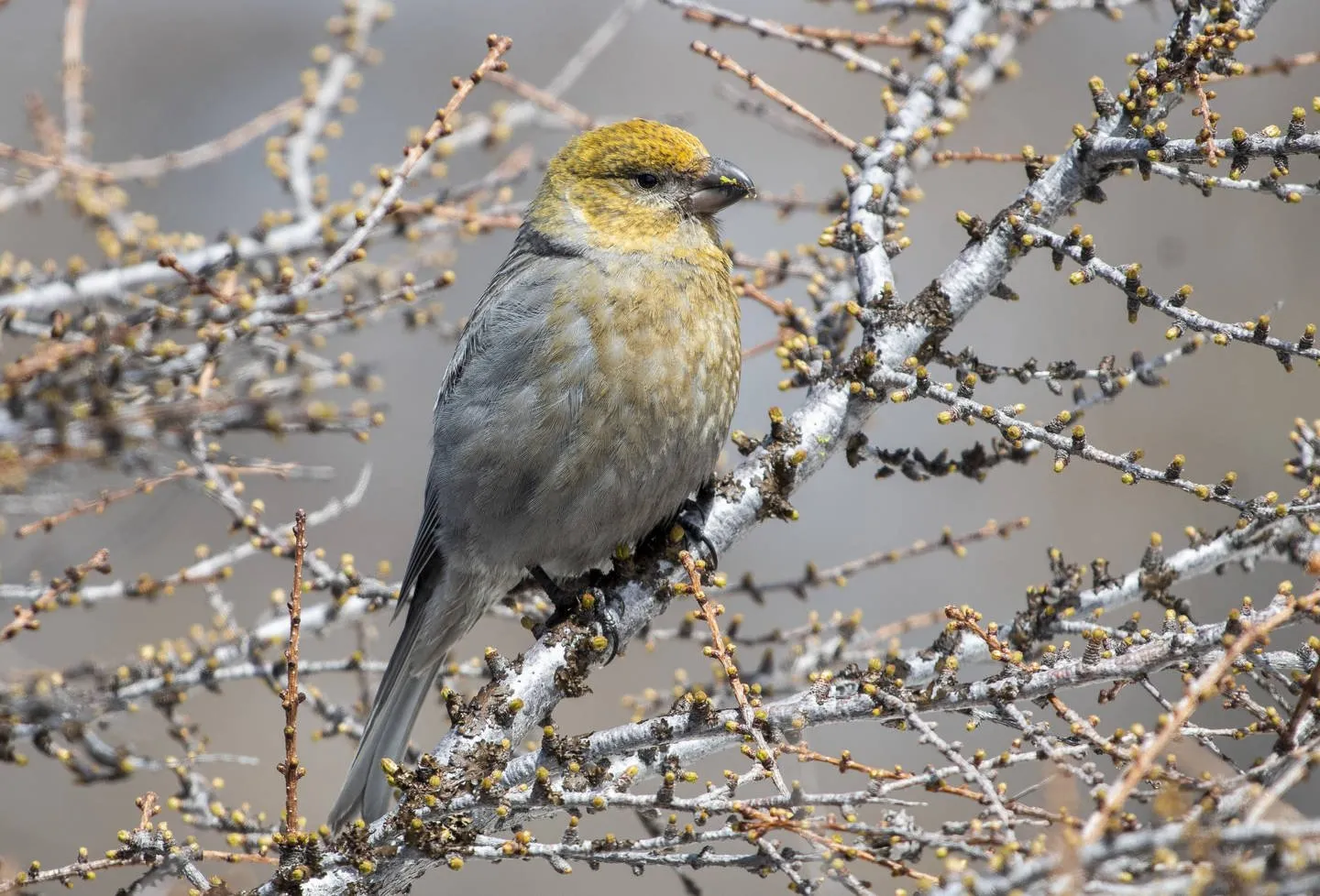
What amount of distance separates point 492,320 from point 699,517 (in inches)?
38.5

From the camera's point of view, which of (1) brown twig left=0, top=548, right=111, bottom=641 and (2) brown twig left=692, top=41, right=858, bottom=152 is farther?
(2) brown twig left=692, top=41, right=858, bottom=152

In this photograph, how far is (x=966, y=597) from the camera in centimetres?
832

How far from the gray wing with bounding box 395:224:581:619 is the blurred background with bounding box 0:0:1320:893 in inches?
117

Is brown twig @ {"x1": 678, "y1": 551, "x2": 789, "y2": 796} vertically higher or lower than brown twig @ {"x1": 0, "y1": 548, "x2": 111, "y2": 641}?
lower

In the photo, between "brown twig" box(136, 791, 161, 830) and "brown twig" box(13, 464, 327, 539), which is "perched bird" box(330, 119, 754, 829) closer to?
"brown twig" box(13, 464, 327, 539)

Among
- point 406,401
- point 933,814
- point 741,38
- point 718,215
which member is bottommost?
point 933,814

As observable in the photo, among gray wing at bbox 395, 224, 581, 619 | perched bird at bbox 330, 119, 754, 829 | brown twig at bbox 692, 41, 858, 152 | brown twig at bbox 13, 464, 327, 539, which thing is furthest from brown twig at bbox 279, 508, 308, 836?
brown twig at bbox 692, 41, 858, 152

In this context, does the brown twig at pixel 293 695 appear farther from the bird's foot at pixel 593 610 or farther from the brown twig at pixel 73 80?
the brown twig at pixel 73 80

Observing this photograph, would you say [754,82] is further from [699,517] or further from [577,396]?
[699,517]

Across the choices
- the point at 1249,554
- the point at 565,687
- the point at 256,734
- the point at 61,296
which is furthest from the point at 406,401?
the point at 1249,554

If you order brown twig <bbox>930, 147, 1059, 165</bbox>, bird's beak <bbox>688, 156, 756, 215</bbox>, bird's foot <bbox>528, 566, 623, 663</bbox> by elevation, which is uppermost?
bird's beak <bbox>688, 156, 756, 215</bbox>

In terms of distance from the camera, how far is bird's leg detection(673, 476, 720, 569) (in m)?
3.76

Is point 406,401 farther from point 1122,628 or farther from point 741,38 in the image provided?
point 1122,628

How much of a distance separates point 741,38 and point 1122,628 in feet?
28.7
